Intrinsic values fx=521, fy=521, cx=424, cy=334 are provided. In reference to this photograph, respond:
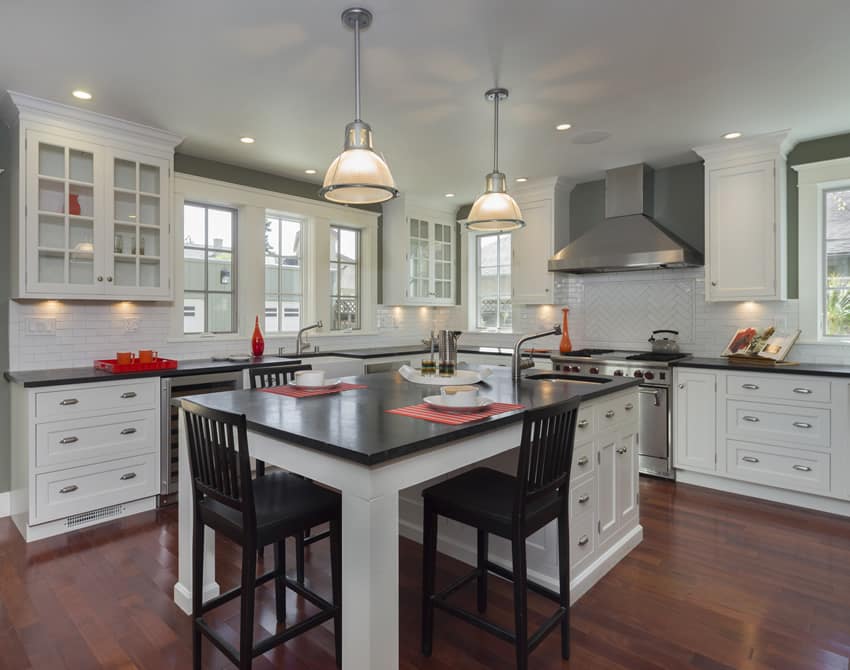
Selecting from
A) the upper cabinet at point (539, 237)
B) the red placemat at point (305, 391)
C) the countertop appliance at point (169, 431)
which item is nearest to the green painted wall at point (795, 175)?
the upper cabinet at point (539, 237)

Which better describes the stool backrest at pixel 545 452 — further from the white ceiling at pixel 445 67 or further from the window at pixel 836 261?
the window at pixel 836 261

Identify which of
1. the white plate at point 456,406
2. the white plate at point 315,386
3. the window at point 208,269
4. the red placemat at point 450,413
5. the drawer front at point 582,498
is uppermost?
the window at point 208,269

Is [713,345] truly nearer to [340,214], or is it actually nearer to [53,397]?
[340,214]

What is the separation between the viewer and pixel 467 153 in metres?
4.38

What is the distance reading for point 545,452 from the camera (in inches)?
73.2

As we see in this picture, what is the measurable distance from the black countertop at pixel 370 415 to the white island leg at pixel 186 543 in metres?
0.28

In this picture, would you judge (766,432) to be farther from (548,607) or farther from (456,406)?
(456,406)

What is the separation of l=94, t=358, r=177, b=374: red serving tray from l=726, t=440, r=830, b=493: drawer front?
13.6 ft

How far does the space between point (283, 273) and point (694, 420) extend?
3881mm

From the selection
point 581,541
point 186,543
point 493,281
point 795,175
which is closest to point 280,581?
point 186,543

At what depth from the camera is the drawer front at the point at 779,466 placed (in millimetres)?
3527

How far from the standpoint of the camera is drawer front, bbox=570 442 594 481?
2.40m

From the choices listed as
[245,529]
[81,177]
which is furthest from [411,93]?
[245,529]

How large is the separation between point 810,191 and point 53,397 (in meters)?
5.51
